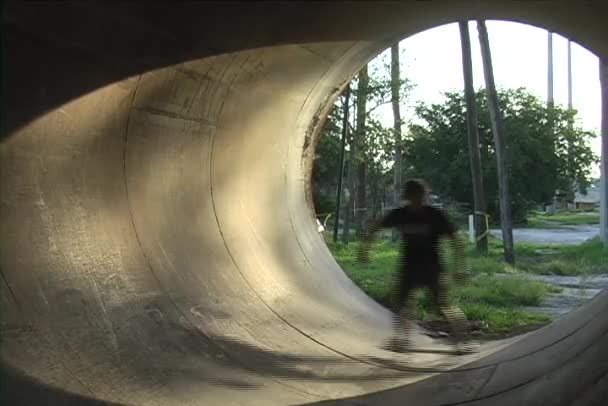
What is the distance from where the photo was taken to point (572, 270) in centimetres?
1400

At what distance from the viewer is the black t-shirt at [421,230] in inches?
220

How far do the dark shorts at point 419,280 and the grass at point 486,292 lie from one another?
2.82ft

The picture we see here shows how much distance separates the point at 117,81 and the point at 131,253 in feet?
4.57

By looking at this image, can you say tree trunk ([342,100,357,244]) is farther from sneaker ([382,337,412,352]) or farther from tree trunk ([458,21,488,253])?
sneaker ([382,337,412,352])

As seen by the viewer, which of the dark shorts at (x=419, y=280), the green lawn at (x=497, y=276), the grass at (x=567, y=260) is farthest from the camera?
the grass at (x=567, y=260)

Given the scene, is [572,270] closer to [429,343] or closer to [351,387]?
[429,343]

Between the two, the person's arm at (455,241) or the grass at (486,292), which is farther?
the grass at (486,292)

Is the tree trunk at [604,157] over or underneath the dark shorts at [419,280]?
over

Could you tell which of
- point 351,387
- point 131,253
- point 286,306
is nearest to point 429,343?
point 286,306

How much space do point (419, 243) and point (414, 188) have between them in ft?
1.53

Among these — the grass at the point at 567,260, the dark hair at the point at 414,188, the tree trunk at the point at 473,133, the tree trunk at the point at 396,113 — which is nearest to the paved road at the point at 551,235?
the grass at the point at 567,260

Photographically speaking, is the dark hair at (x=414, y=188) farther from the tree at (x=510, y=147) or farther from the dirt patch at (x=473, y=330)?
the tree at (x=510, y=147)

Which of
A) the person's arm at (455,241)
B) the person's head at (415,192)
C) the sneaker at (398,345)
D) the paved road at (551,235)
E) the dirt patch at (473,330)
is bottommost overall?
the paved road at (551,235)

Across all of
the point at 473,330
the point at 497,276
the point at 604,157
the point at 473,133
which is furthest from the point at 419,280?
the point at 473,133
